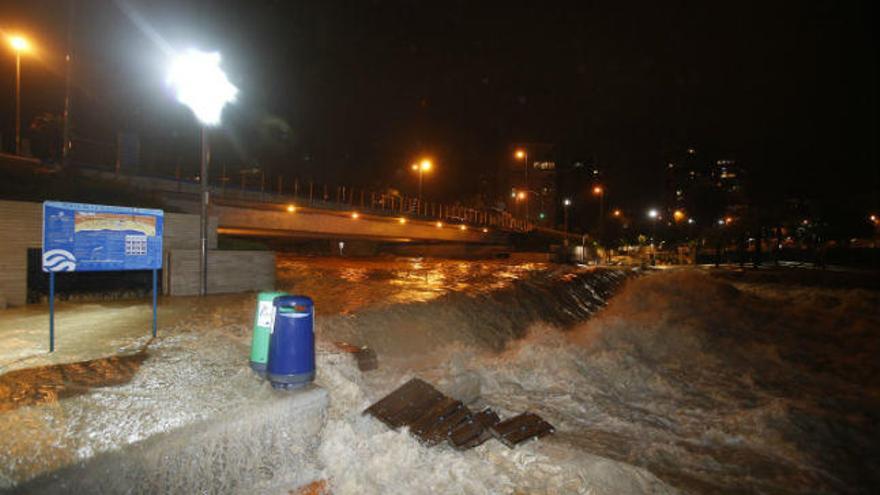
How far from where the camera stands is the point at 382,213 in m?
36.8

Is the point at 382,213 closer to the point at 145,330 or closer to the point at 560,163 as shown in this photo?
the point at 145,330

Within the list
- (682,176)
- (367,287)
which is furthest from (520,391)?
(682,176)

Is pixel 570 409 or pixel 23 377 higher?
pixel 23 377

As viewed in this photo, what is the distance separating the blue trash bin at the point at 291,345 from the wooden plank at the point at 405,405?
113 centimetres

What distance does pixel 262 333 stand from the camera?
5594 millimetres

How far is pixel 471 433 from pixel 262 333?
2.78m

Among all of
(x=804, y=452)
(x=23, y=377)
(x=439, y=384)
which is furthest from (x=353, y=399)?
(x=804, y=452)

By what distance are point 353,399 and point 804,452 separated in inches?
292

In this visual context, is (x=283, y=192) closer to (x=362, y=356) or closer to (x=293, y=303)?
(x=362, y=356)

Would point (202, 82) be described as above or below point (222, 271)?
above

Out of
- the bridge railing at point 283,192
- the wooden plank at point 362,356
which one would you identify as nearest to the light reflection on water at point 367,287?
the wooden plank at point 362,356

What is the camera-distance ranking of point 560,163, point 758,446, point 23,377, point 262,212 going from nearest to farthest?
point 23,377 → point 758,446 → point 262,212 → point 560,163

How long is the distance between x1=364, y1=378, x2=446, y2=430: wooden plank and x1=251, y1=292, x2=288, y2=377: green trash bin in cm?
143

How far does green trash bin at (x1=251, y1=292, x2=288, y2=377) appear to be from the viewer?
5570 millimetres
